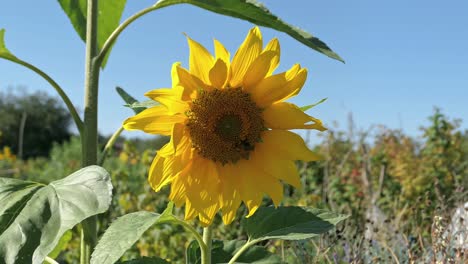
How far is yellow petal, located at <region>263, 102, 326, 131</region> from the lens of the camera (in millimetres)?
1238

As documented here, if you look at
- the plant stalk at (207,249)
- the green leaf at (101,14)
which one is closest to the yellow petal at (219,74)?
the plant stalk at (207,249)

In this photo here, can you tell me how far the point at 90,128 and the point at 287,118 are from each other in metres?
0.51

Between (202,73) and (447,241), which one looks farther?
(447,241)

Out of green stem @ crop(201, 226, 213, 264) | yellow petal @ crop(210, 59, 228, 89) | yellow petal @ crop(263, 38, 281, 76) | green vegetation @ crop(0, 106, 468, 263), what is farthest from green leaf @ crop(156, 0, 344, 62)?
green vegetation @ crop(0, 106, 468, 263)

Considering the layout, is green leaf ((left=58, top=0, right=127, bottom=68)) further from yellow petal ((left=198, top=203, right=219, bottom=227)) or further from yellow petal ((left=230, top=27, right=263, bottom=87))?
yellow petal ((left=198, top=203, right=219, bottom=227))

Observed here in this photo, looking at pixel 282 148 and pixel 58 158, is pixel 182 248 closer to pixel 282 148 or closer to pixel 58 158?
pixel 282 148

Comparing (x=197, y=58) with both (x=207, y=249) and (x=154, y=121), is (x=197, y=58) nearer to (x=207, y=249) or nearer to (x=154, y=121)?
(x=154, y=121)

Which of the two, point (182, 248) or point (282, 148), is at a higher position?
point (282, 148)

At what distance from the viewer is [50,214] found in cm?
114

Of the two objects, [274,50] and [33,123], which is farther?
[33,123]

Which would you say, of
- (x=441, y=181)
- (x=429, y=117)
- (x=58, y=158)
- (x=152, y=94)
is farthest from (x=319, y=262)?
(x=58, y=158)

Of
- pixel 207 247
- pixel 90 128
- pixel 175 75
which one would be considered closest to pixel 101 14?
pixel 90 128

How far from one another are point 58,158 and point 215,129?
37.5 feet

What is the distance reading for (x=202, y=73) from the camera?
1.24 metres
